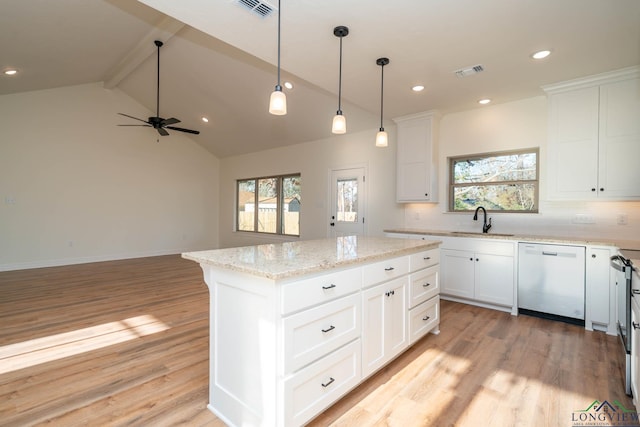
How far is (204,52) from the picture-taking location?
4.75 meters

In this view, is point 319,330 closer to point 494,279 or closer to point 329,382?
point 329,382

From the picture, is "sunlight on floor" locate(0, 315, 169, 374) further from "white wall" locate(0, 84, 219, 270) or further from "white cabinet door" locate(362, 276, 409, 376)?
"white wall" locate(0, 84, 219, 270)

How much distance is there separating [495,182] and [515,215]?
1.77 feet

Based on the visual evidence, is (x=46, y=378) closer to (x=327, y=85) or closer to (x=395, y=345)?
(x=395, y=345)

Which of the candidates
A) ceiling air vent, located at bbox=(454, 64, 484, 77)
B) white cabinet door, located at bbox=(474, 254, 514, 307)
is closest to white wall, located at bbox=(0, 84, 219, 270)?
ceiling air vent, located at bbox=(454, 64, 484, 77)

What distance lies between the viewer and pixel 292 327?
1.53 m

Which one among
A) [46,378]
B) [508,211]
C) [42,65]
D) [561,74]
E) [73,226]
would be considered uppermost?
[42,65]

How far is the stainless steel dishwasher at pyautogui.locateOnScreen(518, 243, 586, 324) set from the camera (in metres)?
3.20

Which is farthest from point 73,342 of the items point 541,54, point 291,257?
point 541,54

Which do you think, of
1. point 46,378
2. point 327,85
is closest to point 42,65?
point 327,85

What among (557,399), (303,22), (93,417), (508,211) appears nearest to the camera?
(93,417)

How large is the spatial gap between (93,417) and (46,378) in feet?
2.52

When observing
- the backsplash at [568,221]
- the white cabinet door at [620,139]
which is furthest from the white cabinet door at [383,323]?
the white cabinet door at [620,139]

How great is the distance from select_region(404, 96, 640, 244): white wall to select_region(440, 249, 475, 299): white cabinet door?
65cm
